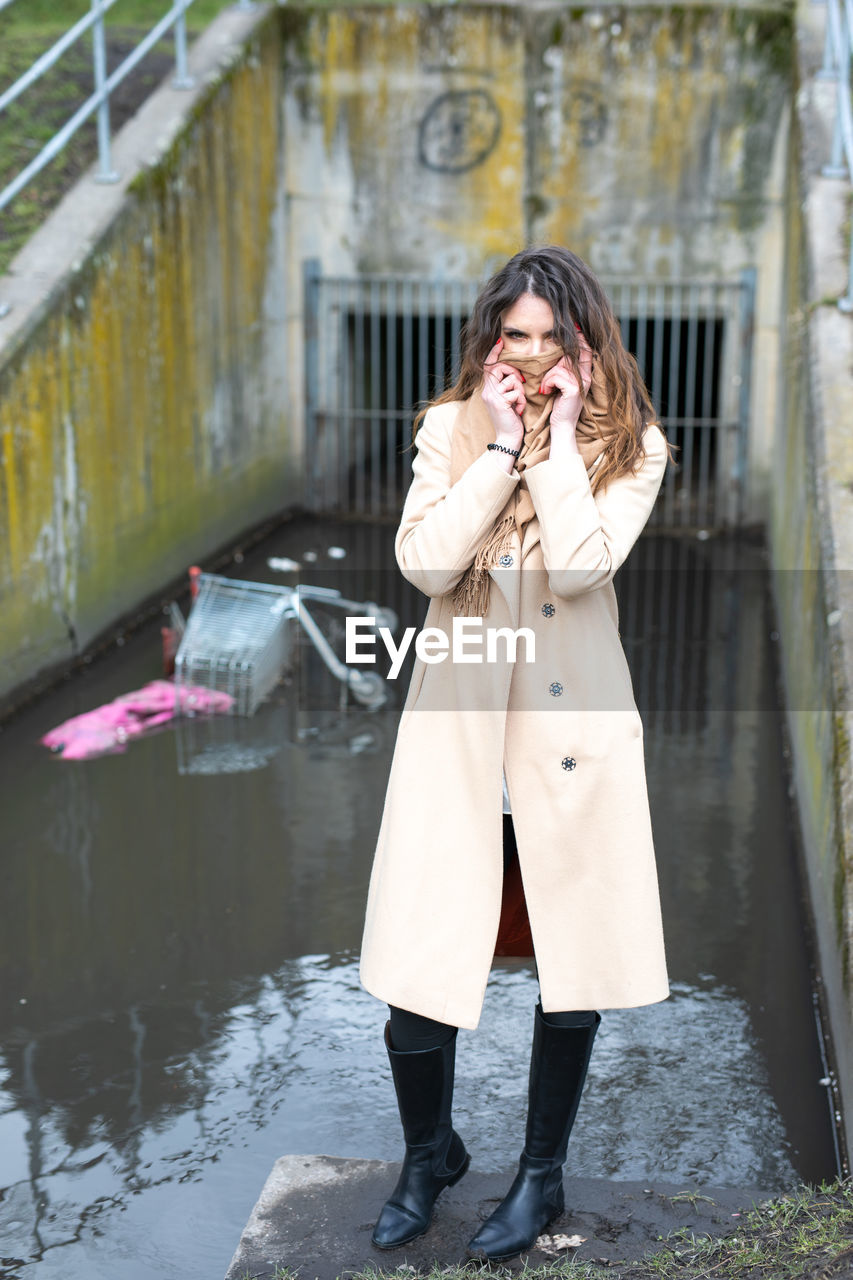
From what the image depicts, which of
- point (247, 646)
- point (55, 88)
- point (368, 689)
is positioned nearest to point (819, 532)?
point (368, 689)

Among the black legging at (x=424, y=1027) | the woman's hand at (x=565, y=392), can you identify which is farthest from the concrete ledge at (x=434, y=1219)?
the woman's hand at (x=565, y=392)

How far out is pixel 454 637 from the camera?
2916 mm

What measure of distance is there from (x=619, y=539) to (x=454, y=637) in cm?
40

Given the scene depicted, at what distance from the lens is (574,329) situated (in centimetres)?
278

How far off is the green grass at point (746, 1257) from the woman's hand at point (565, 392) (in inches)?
67.1

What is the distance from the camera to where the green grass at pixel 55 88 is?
321 inches

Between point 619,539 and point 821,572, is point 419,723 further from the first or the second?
point 821,572

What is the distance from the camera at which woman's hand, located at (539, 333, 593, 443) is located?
2797 mm

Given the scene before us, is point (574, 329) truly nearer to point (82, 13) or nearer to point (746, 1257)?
point (746, 1257)

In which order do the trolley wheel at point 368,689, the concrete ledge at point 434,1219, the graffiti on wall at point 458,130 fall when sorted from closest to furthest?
the concrete ledge at point 434,1219 → the trolley wheel at point 368,689 → the graffiti on wall at point 458,130

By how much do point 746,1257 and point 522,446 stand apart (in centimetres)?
172

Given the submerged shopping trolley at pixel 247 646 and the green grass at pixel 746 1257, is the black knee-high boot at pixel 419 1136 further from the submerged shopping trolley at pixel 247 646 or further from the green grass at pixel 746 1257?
the submerged shopping trolley at pixel 247 646

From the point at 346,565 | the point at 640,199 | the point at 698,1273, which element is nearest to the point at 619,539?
the point at 698,1273

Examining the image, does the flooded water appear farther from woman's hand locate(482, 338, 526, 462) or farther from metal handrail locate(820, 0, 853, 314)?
metal handrail locate(820, 0, 853, 314)
